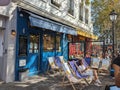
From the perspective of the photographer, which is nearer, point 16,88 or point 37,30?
point 16,88

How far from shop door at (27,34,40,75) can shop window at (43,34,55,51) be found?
83cm

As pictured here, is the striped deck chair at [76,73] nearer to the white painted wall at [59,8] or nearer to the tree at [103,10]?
the white painted wall at [59,8]

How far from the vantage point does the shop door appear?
1176 centimetres

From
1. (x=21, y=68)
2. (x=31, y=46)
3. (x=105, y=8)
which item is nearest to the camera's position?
(x=21, y=68)

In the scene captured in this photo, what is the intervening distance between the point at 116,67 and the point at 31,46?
6620 millimetres

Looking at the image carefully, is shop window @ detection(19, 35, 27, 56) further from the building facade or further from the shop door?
the shop door

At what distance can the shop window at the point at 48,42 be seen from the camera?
44.4 ft

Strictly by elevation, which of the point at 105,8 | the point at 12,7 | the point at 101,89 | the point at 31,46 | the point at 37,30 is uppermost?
the point at 105,8

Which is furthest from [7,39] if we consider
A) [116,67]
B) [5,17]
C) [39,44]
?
[116,67]

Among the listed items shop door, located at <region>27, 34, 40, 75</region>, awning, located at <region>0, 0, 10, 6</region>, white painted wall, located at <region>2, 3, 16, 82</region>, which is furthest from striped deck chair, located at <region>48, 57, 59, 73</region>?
awning, located at <region>0, 0, 10, 6</region>

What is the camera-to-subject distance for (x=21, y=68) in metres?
10.5

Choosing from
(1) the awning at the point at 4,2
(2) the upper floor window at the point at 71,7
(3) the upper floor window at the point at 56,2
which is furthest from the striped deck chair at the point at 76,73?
(2) the upper floor window at the point at 71,7

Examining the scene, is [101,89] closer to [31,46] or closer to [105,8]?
[31,46]

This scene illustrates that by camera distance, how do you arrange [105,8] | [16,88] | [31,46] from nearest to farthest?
[16,88] → [31,46] → [105,8]
